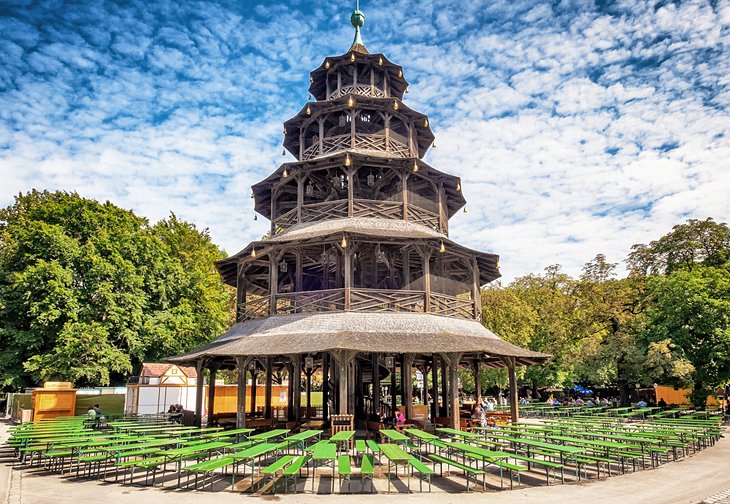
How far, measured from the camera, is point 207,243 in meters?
50.7

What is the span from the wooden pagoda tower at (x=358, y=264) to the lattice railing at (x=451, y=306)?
65 mm

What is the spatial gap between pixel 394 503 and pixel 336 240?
1209 cm

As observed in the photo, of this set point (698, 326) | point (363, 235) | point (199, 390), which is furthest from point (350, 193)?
point (698, 326)

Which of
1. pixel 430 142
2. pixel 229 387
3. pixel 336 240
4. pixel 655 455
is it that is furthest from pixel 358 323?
pixel 229 387

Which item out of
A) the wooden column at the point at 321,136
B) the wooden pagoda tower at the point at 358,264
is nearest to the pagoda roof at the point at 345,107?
the wooden pagoda tower at the point at 358,264

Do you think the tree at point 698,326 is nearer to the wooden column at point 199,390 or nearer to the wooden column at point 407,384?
the wooden column at point 407,384

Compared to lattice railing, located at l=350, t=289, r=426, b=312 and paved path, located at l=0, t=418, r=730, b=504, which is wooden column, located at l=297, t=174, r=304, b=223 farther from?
paved path, located at l=0, t=418, r=730, b=504

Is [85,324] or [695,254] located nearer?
[85,324]

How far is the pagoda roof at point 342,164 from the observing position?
82.3 ft

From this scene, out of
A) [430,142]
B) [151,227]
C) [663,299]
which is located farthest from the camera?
[151,227]

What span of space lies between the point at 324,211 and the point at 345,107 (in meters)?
6.07

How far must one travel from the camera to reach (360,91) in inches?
1195

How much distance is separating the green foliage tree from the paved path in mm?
21276

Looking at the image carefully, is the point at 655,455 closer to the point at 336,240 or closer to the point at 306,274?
the point at 336,240
